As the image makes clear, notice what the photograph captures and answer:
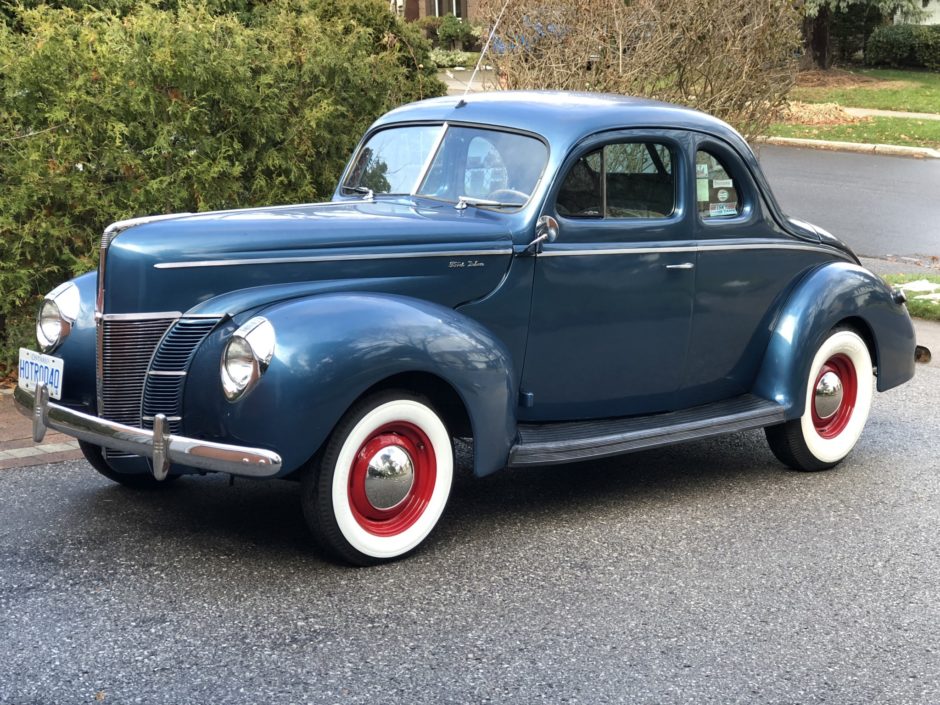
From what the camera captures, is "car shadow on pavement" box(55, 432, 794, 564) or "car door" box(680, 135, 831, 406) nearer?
"car shadow on pavement" box(55, 432, 794, 564)

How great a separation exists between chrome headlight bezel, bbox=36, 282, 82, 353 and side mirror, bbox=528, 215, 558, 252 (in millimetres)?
1857

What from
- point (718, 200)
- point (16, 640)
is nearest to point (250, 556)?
point (16, 640)

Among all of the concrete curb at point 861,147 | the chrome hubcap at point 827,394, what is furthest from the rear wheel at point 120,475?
the concrete curb at point 861,147

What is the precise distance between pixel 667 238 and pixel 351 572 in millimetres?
2112

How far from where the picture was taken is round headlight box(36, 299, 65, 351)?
16.3 ft

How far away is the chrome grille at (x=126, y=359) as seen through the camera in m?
4.51

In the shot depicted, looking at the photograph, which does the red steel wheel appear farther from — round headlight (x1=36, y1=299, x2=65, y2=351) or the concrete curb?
the concrete curb

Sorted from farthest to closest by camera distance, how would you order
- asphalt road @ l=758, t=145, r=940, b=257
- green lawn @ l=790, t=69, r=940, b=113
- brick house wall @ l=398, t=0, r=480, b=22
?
brick house wall @ l=398, t=0, r=480, b=22 < green lawn @ l=790, t=69, r=940, b=113 < asphalt road @ l=758, t=145, r=940, b=257

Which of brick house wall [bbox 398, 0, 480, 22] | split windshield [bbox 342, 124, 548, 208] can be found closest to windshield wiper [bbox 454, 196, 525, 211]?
split windshield [bbox 342, 124, 548, 208]

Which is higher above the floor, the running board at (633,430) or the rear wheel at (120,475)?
the running board at (633,430)

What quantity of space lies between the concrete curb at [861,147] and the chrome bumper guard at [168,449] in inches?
713

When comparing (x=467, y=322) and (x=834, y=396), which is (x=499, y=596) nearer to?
(x=467, y=322)

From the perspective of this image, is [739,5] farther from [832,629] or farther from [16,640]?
[16,640]

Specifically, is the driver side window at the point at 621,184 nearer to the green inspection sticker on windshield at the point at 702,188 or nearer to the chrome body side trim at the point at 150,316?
the green inspection sticker on windshield at the point at 702,188
